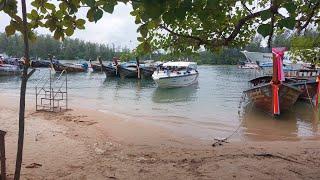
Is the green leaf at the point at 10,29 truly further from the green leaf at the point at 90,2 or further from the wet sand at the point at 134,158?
the wet sand at the point at 134,158

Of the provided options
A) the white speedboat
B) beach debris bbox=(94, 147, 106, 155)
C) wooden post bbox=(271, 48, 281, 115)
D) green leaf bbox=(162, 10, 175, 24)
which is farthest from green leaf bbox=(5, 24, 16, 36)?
the white speedboat

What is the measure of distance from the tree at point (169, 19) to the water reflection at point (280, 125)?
8.68m

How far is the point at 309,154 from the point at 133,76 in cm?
4647

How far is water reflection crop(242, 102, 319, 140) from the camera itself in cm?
1612

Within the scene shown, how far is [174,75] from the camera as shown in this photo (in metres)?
39.1

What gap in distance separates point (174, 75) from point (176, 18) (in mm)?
35657

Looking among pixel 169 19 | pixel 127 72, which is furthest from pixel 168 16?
pixel 127 72

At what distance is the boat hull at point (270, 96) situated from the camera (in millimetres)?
20219

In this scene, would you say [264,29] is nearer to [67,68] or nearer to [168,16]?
[168,16]

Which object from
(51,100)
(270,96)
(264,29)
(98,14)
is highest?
(98,14)

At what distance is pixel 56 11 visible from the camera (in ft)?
15.6

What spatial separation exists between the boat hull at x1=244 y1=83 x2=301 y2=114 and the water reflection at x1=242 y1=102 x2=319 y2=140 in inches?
14.6

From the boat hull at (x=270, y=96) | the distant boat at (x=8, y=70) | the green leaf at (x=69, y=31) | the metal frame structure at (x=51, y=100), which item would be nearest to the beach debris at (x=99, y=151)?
the green leaf at (x=69, y=31)

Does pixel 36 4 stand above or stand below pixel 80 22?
above
